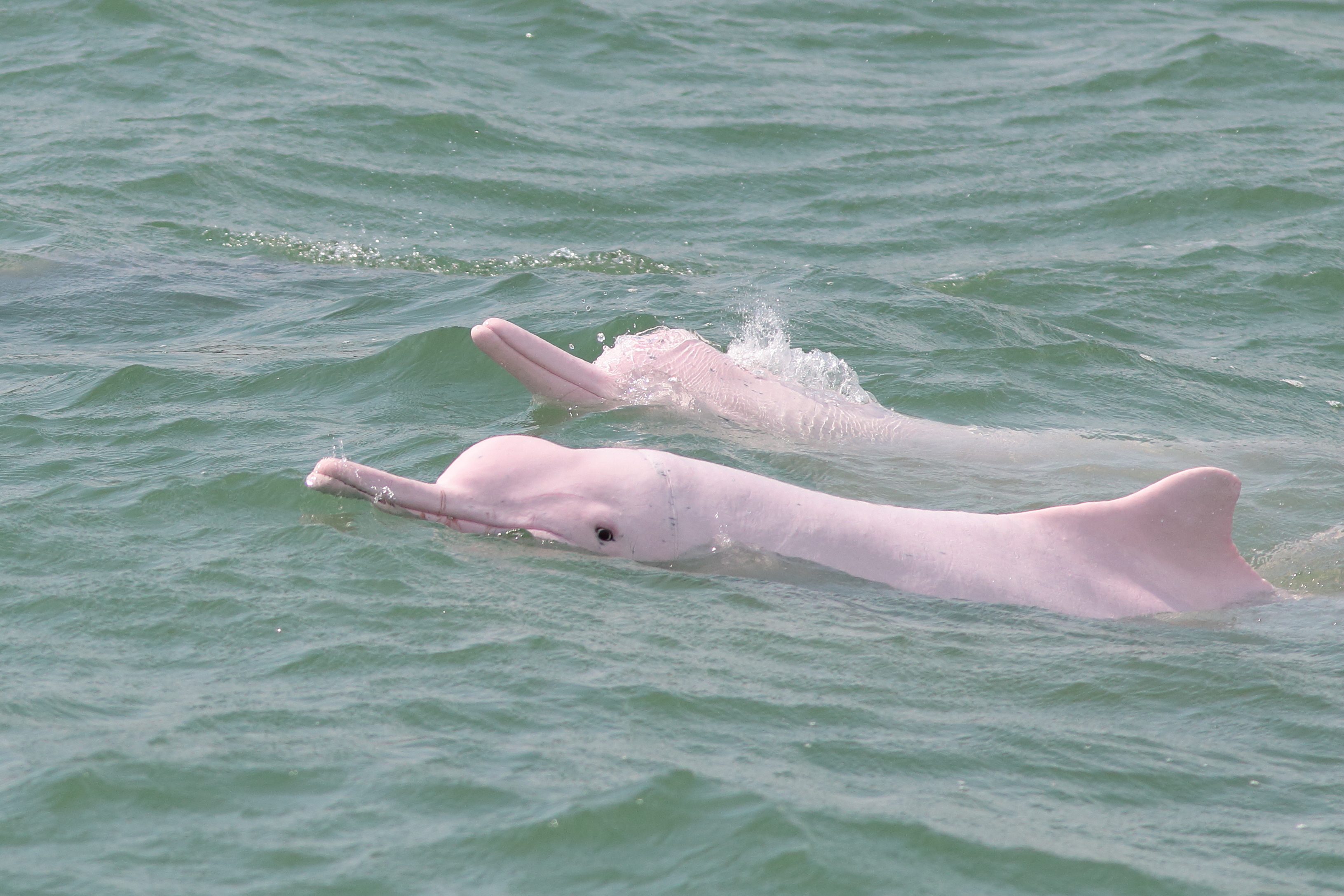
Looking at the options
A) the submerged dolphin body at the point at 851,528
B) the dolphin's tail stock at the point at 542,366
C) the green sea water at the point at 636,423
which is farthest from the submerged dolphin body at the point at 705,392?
the submerged dolphin body at the point at 851,528

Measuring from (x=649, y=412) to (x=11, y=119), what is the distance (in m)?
10.0

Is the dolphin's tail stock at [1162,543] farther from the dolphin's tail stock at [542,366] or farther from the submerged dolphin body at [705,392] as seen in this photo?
the dolphin's tail stock at [542,366]

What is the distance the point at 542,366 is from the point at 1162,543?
371cm

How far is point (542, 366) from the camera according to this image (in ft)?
28.7

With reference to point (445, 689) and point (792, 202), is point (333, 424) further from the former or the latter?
point (792, 202)

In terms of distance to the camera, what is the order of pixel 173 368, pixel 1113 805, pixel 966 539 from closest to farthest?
pixel 1113 805, pixel 966 539, pixel 173 368

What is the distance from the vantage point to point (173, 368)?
32.3 feet

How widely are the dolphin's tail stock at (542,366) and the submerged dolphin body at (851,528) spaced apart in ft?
6.08

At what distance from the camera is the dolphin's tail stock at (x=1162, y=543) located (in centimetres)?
640

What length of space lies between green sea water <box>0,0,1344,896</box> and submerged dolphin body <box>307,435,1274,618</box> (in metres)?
0.14

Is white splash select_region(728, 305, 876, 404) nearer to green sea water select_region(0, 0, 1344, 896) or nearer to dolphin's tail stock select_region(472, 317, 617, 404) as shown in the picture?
green sea water select_region(0, 0, 1344, 896)

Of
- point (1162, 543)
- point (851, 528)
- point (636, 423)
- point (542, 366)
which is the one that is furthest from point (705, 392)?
point (1162, 543)

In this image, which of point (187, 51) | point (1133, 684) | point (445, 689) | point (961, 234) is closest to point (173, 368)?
point (445, 689)

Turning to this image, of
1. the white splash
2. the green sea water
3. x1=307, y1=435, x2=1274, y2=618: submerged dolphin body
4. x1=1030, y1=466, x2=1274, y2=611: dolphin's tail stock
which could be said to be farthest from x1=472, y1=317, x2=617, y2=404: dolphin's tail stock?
x1=1030, y1=466, x2=1274, y2=611: dolphin's tail stock
